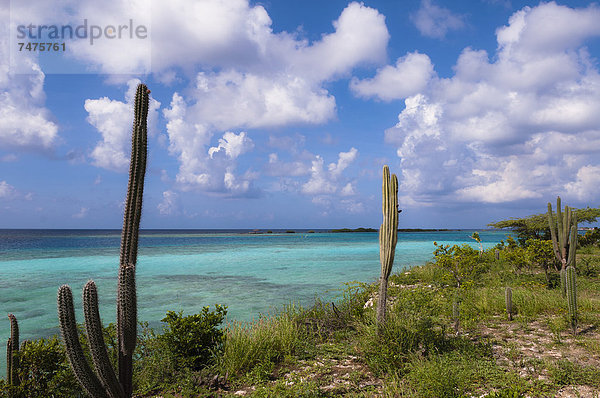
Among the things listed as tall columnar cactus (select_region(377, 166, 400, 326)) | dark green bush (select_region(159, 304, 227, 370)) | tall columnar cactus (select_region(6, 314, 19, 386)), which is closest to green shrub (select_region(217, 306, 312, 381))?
dark green bush (select_region(159, 304, 227, 370))

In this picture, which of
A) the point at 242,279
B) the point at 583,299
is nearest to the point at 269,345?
the point at 583,299

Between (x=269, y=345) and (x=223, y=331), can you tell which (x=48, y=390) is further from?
(x=269, y=345)

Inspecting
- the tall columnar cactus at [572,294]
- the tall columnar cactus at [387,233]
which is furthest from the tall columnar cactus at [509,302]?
the tall columnar cactus at [387,233]

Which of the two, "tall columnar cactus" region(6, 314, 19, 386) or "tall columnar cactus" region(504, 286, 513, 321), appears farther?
"tall columnar cactus" region(504, 286, 513, 321)

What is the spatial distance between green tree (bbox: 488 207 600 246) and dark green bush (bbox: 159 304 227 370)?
80.1ft

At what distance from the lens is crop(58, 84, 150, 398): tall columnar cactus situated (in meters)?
3.64

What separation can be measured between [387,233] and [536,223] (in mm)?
23290

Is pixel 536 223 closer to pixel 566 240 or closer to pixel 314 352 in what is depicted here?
pixel 566 240

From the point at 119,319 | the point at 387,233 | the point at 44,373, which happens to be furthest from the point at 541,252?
the point at 44,373

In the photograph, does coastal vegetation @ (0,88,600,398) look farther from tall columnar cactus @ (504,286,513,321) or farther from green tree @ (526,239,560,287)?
A: green tree @ (526,239,560,287)

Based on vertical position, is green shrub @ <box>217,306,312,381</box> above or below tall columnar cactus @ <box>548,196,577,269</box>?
below

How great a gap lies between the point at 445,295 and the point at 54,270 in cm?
2797

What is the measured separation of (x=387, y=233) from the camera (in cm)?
654

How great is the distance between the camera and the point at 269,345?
20.3 ft
